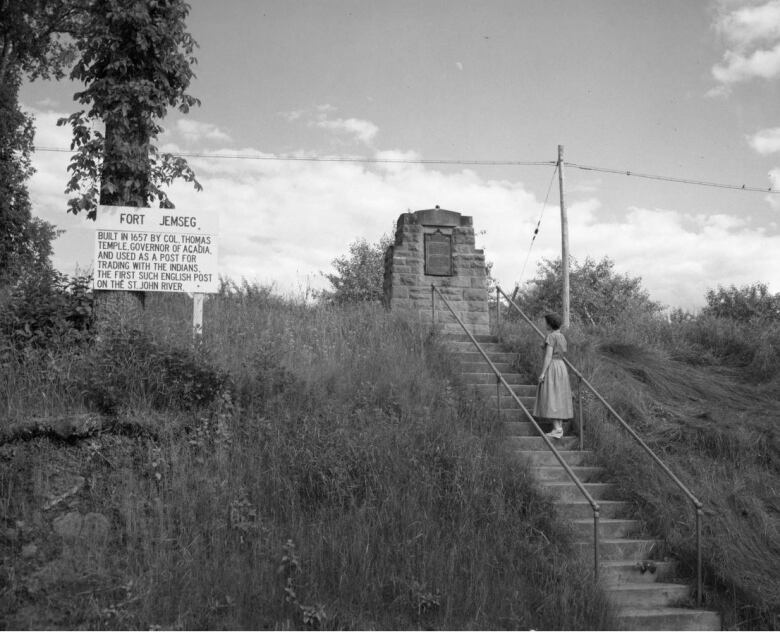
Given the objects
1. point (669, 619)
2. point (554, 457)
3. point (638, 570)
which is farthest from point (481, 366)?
point (669, 619)

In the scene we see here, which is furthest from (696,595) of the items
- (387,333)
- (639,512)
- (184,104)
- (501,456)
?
(184,104)

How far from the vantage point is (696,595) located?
7.95 meters

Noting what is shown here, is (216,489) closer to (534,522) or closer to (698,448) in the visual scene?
(534,522)

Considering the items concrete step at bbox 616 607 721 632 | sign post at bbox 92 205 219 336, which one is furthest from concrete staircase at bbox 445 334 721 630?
sign post at bbox 92 205 219 336

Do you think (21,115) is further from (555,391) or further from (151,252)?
(555,391)

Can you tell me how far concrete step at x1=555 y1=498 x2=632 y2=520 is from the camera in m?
8.65

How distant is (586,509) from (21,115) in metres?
18.1

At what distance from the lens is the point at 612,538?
28.5ft

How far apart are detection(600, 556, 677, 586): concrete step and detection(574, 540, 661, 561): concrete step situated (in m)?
0.09

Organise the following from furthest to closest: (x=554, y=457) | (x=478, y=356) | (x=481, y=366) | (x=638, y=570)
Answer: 1. (x=478, y=356)
2. (x=481, y=366)
3. (x=554, y=457)
4. (x=638, y=570)

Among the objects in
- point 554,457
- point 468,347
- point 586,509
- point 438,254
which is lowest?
point 586,509

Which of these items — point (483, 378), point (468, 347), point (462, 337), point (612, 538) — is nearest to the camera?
point (612, 538)

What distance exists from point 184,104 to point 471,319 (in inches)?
269

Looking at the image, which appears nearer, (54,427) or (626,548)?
(54,427)
